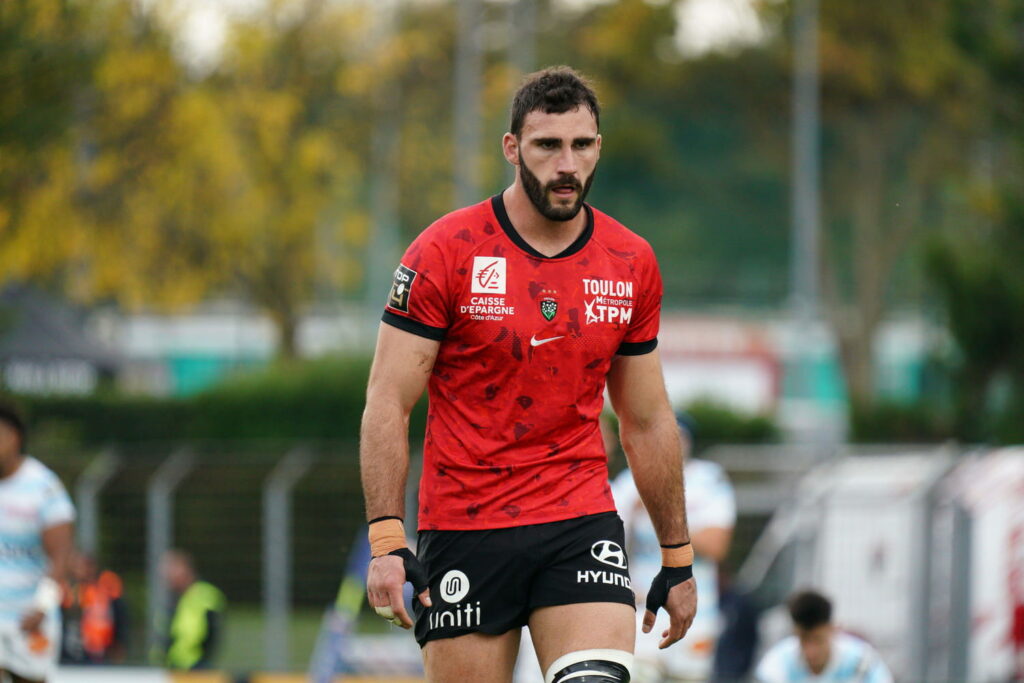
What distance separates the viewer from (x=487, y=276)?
5.38 metres

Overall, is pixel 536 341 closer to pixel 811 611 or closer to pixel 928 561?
pixel 811 611

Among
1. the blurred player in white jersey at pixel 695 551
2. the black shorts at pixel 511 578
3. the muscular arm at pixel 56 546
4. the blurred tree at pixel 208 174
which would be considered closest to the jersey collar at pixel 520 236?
the black shorts at pixel 511 578

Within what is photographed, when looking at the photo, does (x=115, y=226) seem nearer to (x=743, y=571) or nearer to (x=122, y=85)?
(x=122, y=85)

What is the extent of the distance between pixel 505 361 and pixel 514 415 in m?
0.17

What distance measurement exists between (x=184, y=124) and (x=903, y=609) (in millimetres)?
19121

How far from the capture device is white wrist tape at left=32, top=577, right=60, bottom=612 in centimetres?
935

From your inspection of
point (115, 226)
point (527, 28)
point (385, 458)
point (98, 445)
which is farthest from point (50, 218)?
point (385, 458)

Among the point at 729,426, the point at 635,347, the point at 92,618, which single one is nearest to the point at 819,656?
the point at 635,347

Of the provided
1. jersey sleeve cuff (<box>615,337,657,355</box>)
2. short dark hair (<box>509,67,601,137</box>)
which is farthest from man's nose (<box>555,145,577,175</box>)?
jersey sleeve cuff (<box>615,337,657,355</box>)

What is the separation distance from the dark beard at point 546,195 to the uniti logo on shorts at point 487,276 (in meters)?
0.21

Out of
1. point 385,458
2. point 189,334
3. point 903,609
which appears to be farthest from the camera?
point 189,334

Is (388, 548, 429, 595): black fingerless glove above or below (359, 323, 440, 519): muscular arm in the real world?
below

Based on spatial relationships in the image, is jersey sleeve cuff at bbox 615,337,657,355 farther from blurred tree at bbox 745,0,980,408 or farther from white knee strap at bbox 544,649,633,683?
blurred tree at bbox 745,0,980,408

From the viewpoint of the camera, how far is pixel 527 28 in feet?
98.5
